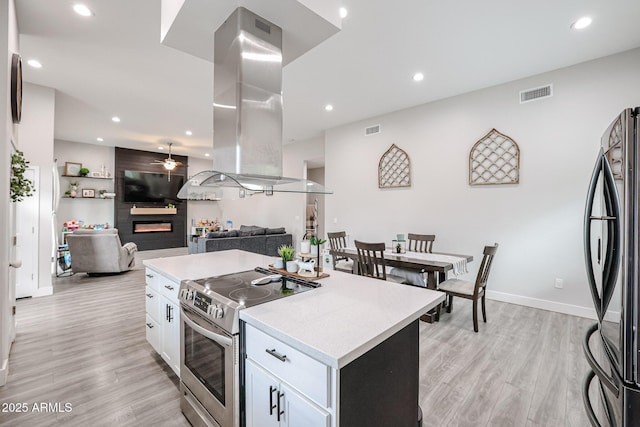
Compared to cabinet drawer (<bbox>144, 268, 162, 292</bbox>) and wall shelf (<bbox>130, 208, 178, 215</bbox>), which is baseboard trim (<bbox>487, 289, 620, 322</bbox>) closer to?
cabinet drawer (<bbox>144, 268, 162, 292</bbox>)

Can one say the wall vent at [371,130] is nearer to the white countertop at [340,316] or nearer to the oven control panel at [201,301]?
the white countertop at [340,316]

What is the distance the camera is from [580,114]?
3.50 metres

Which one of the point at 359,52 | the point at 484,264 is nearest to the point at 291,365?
the point at 484,264

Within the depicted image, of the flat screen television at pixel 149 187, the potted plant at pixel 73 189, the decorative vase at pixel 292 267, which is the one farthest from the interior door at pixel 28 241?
the flat screen television at pixel 149 187

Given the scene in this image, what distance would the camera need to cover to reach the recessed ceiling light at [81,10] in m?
2.57

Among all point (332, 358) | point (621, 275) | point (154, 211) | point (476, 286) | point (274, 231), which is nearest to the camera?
point (332, 358)

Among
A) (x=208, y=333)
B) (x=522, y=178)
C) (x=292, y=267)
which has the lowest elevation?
(x=208, y=333)

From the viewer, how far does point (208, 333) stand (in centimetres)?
151

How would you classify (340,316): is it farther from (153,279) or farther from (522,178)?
(522,178)

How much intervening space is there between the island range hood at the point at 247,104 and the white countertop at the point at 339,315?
2.54 ft

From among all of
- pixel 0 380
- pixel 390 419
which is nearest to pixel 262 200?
pixel 0 380

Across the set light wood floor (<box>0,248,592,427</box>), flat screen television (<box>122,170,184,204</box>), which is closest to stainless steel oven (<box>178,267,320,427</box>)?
light wood floor (<box>0,248,592,427</box>)

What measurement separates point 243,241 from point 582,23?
20.0 feet

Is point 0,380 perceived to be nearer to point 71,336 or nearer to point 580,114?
point 71,336
